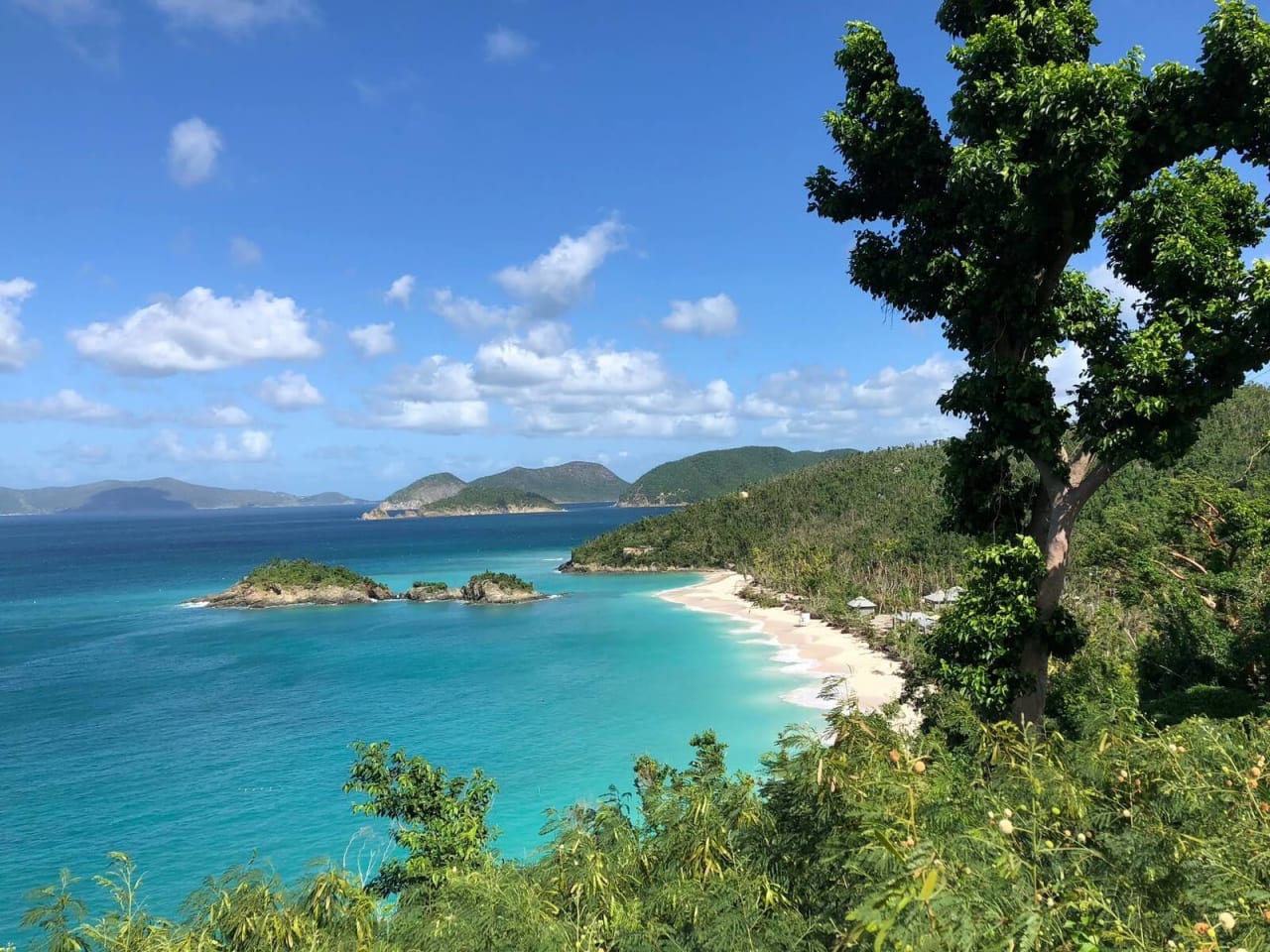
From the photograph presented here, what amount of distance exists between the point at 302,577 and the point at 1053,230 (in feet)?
247

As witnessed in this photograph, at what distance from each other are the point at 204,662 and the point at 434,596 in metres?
26.8

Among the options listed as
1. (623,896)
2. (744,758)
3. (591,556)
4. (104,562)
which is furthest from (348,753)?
(104,562)

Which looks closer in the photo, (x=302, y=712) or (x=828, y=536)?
(x=302, y=712)

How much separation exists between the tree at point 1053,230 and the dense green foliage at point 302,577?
7164cm

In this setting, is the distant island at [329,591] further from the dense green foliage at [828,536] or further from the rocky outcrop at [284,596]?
the dense green foliage at [828,536]

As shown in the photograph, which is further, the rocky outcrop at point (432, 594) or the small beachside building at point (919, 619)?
the rocky outcrop at point (432, 594)

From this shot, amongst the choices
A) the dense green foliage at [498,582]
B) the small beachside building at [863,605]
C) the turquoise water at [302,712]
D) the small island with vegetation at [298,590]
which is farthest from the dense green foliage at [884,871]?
the small island with vegetation at [298,590]

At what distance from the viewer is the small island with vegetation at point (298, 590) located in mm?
67812

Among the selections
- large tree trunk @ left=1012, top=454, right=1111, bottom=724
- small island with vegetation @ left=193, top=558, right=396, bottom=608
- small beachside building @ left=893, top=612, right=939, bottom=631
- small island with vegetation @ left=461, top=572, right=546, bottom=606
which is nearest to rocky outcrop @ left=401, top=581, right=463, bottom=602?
small island with vegetation @ left=461, top=572, right=546, bottom=606

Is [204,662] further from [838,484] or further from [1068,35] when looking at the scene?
[838,484]

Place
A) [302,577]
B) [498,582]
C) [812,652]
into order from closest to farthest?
[812,652]
[498,582]
[302,577]

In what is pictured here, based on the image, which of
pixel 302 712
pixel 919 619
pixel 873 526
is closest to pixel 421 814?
pixel 302 712

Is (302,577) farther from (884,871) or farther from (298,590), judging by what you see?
(884,871)

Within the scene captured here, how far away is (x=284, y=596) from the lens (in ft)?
225
